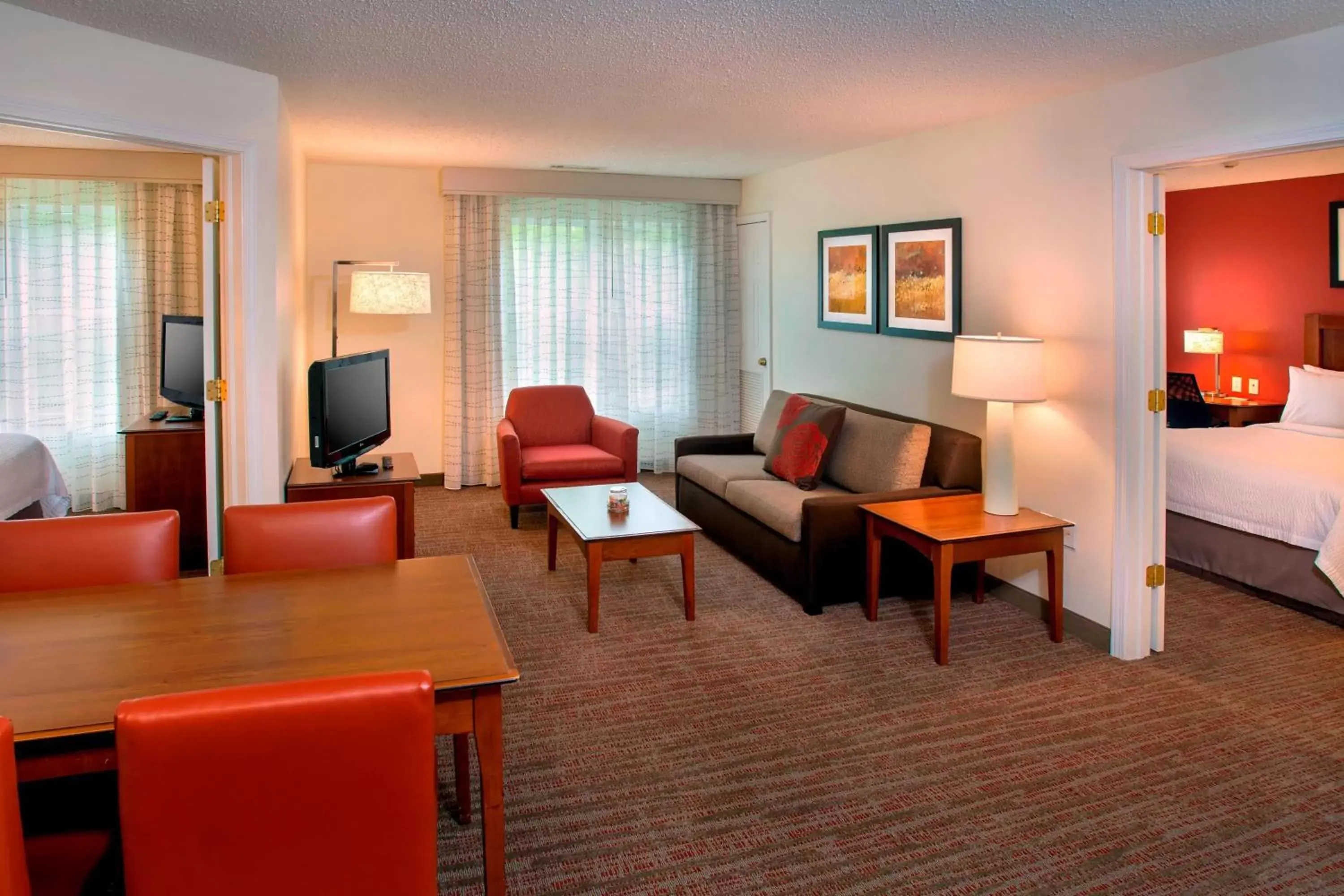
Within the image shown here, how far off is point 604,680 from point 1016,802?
1.56 m

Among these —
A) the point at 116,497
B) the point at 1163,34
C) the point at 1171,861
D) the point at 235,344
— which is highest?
the point at 1163,34

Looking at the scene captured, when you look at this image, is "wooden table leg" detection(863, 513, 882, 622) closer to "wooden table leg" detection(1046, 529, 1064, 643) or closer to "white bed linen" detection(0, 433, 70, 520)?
"wooden table leg" detection(1046, 529, 1064, 643)

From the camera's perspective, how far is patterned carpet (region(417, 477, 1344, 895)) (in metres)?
2.45

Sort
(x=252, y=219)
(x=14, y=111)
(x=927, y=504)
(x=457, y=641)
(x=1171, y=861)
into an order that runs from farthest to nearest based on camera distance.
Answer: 1. (x=927, y=504)
2. (x=252, y=219)
3. (x=14, y=111)
4. (x=1171, y=861)
5. (x=457, y=641)

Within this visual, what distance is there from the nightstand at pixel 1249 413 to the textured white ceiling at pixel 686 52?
351 centimetres

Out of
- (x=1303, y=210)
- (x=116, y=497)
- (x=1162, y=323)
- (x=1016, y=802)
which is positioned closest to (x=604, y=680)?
(x=1016, y=802)

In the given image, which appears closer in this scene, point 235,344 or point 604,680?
point 604,680

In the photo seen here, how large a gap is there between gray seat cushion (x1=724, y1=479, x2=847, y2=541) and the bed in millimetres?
1806

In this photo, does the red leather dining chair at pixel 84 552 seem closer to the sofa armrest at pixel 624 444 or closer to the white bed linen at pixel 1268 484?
the sofa armrest at pixel 624 444

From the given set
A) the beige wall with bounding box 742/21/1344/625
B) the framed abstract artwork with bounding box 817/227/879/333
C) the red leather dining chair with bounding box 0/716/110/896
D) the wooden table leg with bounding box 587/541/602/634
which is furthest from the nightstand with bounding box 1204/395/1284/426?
the red leather dining chair with bounding box 0/716/110/896

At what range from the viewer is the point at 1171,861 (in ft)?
8.08

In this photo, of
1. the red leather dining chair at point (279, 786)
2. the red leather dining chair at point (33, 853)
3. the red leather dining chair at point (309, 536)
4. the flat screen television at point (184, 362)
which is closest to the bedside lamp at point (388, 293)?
the flat screen television at point (184, 362)

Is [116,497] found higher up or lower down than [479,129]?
lower down

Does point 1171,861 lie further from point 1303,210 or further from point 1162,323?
point 1303,210
